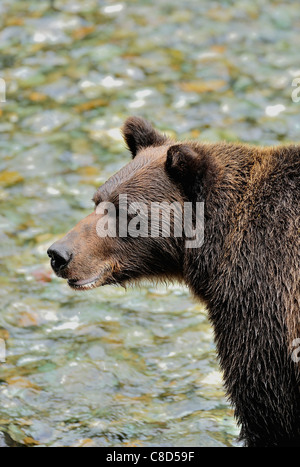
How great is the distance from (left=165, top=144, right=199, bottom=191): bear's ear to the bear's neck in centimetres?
10

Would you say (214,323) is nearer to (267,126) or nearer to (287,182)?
(287,182)

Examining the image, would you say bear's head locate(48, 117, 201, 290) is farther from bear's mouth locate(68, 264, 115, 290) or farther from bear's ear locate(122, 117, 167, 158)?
A: bear's ear locate(122, 117, 167, 158)

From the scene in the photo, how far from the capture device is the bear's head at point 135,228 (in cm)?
684

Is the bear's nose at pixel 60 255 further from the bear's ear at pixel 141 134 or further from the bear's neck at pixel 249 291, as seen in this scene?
the bear's ear at pixel 141 134

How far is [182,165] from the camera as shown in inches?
265

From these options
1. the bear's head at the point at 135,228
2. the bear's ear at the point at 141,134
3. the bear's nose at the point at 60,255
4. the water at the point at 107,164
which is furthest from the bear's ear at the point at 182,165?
the water at the point at 107,164

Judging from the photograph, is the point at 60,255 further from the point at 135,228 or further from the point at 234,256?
the point at 234,256

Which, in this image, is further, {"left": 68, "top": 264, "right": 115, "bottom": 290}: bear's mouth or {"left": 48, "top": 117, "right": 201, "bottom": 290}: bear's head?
{"left": 68, "top": 264, "right": 115, "bottom": 290}: bear's mouth

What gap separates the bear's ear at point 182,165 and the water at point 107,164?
2.29m

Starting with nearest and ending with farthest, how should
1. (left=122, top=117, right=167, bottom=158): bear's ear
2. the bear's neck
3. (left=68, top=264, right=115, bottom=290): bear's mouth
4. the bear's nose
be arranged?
the bear's neck, the bear's nose, (left=68, top=264, right=115, bottom=290): bear's mouth, (left=122, top=117, right=167, bottom=158): bear's ear

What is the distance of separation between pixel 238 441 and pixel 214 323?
1154mm

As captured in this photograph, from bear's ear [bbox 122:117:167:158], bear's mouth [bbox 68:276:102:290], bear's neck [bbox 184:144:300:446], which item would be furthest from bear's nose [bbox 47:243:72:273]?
bear's ear [bbox 122:117:167:158]

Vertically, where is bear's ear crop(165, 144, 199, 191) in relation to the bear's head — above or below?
above

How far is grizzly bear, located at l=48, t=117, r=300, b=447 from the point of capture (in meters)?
6.37
